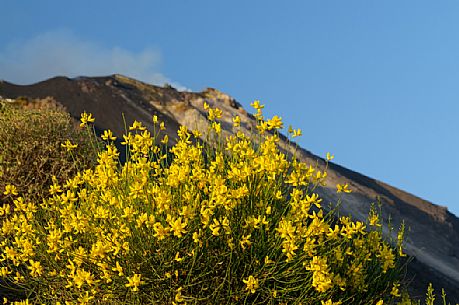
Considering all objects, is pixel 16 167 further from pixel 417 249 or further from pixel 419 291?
pixel 417 249

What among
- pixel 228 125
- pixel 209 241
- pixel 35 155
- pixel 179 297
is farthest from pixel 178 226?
pixel 228 125

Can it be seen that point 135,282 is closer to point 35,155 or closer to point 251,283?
point 251,283

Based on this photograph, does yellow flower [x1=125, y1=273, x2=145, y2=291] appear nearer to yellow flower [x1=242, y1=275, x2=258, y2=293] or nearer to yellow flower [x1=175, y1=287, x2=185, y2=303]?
yellow flower [x1=175, y1=287, x2=185, y2=303]

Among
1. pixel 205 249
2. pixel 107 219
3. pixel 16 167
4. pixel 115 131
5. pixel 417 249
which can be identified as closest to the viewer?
pixel 205 249

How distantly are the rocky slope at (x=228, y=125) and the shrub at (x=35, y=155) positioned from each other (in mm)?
10454

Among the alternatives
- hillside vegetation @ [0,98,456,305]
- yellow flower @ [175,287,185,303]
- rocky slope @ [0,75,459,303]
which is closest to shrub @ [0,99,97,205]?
hillside vegetation @ [0,98,456,305]

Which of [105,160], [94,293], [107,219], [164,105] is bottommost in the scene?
[94,293]

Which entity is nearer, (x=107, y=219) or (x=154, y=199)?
(x=154, y=199)

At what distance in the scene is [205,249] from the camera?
6.53m

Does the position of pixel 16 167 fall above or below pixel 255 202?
below

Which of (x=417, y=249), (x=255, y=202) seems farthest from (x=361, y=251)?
(x=417, y=249)

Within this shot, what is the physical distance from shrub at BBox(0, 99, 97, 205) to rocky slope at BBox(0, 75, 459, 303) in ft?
34.3

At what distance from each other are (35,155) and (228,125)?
19.3m

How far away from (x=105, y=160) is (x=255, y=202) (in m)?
1.79
